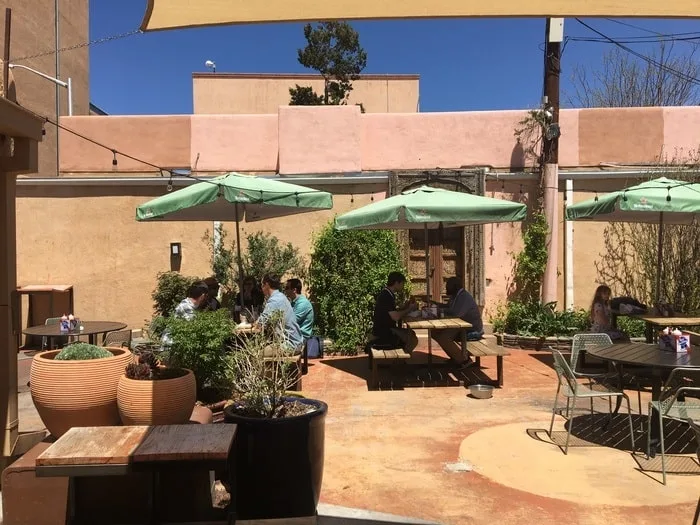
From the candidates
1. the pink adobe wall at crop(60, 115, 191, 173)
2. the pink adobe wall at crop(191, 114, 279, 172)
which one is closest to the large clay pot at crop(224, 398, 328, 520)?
the pink adobe wall at crop(191, 114, 279, 172)

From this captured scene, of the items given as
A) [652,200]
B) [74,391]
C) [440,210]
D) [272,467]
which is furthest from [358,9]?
[652,200]

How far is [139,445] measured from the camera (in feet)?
9.36

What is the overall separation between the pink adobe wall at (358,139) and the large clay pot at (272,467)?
24.3ft

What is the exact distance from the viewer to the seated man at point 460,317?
723 centimetres

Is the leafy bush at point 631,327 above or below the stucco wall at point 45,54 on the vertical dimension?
below

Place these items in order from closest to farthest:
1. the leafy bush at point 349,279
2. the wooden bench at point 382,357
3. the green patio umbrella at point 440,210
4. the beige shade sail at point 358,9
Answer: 1. the beige shade sail at point 358,9
2. the green patio umbrella at point 440,210
3. the wooden bench at point 382,357
4. the leafy bush at point 349,279

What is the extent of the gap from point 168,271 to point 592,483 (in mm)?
8186

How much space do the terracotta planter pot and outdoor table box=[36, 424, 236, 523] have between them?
43 cm

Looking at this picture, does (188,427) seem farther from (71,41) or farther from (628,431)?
(71,41)

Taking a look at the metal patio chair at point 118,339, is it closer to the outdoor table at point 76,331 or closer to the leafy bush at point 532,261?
the outdoor table at point 76,331

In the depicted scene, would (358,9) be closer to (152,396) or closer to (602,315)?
(152,396)

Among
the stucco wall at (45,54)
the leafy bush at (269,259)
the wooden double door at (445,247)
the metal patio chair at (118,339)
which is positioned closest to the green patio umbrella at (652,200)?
the wooden double door at (445,247)

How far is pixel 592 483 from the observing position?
157 inches

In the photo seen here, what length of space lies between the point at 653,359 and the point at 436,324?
8.31 ft
